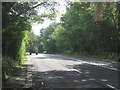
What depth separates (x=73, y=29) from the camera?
54.3 meters

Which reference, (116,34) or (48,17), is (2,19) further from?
(116,34)

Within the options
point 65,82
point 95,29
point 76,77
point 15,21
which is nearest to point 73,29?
point 95,29

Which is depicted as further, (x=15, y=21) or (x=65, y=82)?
(x=15, y=21)

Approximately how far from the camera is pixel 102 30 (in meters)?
41.2

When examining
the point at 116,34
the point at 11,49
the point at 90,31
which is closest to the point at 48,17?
the point at 11,49

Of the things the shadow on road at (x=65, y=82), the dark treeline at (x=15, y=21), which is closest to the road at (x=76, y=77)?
the shadow on road at (x=65, y=82)

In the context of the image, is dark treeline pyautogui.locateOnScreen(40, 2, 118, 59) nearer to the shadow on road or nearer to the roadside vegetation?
the roadside vegetation

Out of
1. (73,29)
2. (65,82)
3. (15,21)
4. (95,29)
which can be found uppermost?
(73,29)

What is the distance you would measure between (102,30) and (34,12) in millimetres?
26226

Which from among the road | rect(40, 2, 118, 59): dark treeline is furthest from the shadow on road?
rect(40, 2, 118, 59): dark treeline

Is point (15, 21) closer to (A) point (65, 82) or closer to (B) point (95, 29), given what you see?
(A) point (65, 82)

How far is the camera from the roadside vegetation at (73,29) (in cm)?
1423

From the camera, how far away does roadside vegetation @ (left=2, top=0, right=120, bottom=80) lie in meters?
14.2

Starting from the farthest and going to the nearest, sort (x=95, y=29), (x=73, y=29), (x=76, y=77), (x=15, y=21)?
(x=73, y=29)
(x=95, y=29)
(x=15, y=21)
(x=76, y=77)
